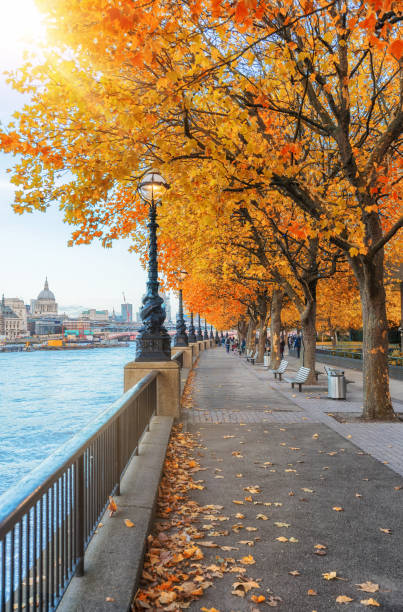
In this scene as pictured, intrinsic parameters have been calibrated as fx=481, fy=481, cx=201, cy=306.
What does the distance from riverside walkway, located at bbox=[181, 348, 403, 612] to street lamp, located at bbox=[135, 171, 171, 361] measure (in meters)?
1.84

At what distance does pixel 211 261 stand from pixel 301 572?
2157 centimetres

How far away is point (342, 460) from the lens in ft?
25.3

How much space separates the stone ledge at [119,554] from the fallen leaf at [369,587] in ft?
5.73

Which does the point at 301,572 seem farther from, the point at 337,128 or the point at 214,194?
the point at 337,128

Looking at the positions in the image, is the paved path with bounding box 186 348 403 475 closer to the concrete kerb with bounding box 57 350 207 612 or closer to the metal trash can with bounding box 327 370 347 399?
the metal trash can with bounding box 327 370 347 399

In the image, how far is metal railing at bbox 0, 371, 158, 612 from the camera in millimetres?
2221

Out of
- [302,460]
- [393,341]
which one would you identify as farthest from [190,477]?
[393,341]

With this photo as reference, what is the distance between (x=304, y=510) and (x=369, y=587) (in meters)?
1.72

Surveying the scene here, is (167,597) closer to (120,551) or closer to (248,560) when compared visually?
(120,551)

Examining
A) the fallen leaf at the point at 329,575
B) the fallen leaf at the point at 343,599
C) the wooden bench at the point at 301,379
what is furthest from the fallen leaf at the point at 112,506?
the wooden bench at the point at 301,379

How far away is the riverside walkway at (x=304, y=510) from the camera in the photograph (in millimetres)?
3758

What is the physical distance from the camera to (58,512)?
114 inches

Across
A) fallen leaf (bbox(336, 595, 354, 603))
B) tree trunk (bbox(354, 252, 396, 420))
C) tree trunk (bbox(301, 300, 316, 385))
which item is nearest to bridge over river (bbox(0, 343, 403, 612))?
fallen leaf (bbox(336, 595, 354, 603))

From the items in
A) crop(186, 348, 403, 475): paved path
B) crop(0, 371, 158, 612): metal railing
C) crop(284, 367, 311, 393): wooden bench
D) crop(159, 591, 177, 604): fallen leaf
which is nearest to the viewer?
crop(0, 371, 158, 612): metal railing
